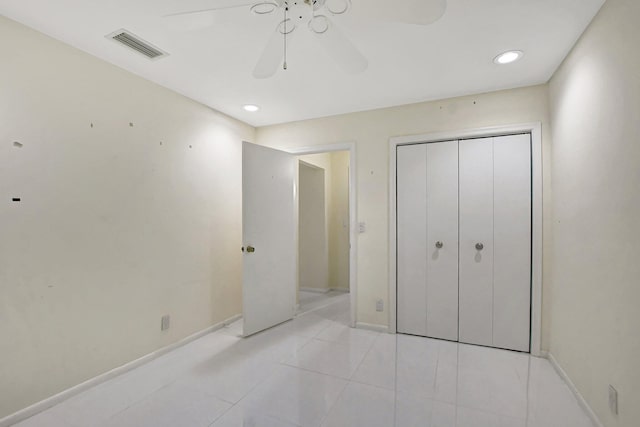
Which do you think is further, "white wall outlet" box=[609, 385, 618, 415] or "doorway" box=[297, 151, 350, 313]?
"doorway" box=[297, 151, 350, 313]

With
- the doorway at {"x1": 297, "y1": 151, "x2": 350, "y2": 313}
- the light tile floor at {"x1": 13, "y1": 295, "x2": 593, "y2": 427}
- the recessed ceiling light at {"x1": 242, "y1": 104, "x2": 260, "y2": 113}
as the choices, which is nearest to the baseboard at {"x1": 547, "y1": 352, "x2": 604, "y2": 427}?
the light tile floor at {"x1": 13, "y1": 295, "x2": 593, "y2": 427}

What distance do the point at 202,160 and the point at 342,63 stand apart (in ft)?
6.13

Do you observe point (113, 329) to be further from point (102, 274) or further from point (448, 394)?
point (448, 394)

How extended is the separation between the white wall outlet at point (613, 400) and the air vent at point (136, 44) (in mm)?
3246

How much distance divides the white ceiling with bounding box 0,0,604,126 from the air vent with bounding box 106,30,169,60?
5 centimetres

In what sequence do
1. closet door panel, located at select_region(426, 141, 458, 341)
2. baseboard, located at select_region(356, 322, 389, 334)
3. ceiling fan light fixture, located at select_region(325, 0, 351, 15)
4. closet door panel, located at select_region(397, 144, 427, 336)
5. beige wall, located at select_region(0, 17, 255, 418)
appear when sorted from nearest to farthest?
ceiling fan light fixture, located at select_region(325, 0, 351, 15) → beige wall, located at select_region(0, 17, 255, 418) → closet door panel, located at select_region(426, 141, 458, 341) → closet door panel, located at select_region(397, 144, 427, 336) → baseboard, located at select_region(356, 322, 389, 334)

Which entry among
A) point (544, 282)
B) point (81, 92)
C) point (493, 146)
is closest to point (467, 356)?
point (544, 282)

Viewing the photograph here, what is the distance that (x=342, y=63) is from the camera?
1.57 metres

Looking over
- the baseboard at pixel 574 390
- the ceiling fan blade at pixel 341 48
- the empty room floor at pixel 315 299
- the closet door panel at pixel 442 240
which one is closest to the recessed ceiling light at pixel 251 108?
the ceiling fan blade at pixel 341 48

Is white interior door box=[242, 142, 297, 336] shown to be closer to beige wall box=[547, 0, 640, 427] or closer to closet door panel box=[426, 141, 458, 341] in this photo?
closet door panel box=[426, 141, 458, 341]

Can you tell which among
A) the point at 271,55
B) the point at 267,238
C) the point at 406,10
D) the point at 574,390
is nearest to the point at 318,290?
the point at 267,238

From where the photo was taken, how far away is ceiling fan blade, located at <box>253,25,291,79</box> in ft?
4.60

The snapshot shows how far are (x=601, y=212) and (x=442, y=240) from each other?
129cm

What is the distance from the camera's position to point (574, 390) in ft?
6.19
